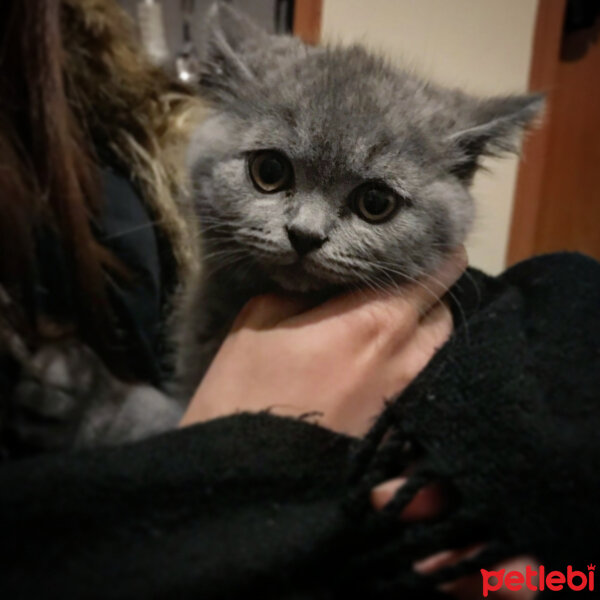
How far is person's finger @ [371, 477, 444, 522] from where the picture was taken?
0.45 metres

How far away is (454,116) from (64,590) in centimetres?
70

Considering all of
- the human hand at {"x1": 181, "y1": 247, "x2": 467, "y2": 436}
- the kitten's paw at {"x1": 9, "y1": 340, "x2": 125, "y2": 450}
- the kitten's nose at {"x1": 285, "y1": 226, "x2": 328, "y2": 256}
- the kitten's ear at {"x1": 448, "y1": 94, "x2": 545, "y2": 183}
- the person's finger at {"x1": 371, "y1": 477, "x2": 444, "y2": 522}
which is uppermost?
the kitten's ear at {"x1": 448, "y1": 94, "x2": 545, "y2": 183}

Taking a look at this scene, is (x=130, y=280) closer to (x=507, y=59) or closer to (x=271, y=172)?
(x=271, y=172)

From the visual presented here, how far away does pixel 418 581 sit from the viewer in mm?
425

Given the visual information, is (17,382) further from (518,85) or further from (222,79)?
(518,85)

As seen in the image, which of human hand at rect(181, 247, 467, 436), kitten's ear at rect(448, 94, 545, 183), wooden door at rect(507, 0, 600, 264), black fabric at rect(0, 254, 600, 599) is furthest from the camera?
wooden door at rect(507, 0, 600, 264)

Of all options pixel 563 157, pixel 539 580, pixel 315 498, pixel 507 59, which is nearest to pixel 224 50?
pixel 315 498

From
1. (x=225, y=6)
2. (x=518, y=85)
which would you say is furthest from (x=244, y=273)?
(x=518, y=85)

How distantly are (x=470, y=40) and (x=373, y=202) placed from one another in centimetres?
109

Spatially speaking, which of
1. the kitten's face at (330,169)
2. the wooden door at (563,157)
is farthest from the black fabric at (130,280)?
the wooden door at (563,157)

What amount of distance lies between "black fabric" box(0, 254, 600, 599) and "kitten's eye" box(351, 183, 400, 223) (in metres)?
0.22

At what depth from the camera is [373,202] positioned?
0.65m

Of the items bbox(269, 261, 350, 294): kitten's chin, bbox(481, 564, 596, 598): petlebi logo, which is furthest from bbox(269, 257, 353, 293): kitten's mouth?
bbox(481, 564, 596, 598): petlebi logo

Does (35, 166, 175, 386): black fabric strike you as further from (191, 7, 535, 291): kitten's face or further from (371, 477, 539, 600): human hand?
(371, 477, 539, 600): human hand
